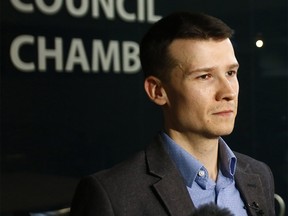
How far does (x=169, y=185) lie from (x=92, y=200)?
179 millimetres

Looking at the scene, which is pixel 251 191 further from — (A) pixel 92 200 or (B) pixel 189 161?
(A) pixel 92 200

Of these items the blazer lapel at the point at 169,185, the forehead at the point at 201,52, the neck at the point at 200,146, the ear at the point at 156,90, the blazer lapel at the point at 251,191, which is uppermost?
the forehead at the point at 201,52

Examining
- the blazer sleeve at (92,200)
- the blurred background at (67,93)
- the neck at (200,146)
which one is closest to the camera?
the blazer sleeve at (92,200)

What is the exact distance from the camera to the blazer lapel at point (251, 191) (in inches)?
46.4

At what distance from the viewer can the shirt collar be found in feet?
3.70

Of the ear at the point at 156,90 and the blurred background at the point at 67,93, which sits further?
the blurred background at the point at 67,93

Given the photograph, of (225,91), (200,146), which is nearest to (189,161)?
(200,146)

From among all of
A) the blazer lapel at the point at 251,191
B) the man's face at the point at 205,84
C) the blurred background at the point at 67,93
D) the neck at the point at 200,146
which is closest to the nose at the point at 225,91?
the man's face at the point at 205,84

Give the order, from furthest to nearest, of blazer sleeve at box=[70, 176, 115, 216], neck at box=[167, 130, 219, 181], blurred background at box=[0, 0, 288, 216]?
blurred background at box=[0, 0, 288, 216]
neck at box=[167, 130, 219, 181]
blazer sleeve at box=[70, 176, 115, 216]

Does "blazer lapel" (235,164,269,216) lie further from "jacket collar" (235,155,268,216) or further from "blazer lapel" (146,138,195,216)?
"blazer lapel" (146,138,195,216)

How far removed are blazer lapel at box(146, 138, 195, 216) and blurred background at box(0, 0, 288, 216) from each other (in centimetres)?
72

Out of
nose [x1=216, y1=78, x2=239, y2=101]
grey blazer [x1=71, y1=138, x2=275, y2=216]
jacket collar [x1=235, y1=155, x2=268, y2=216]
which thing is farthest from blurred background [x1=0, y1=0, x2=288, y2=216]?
nose [x1=216, y1=78, x2=239, y2=101]

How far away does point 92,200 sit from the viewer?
1.07 metres

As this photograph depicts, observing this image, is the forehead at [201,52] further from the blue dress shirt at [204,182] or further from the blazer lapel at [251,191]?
the blazer lapel at [251,191]
